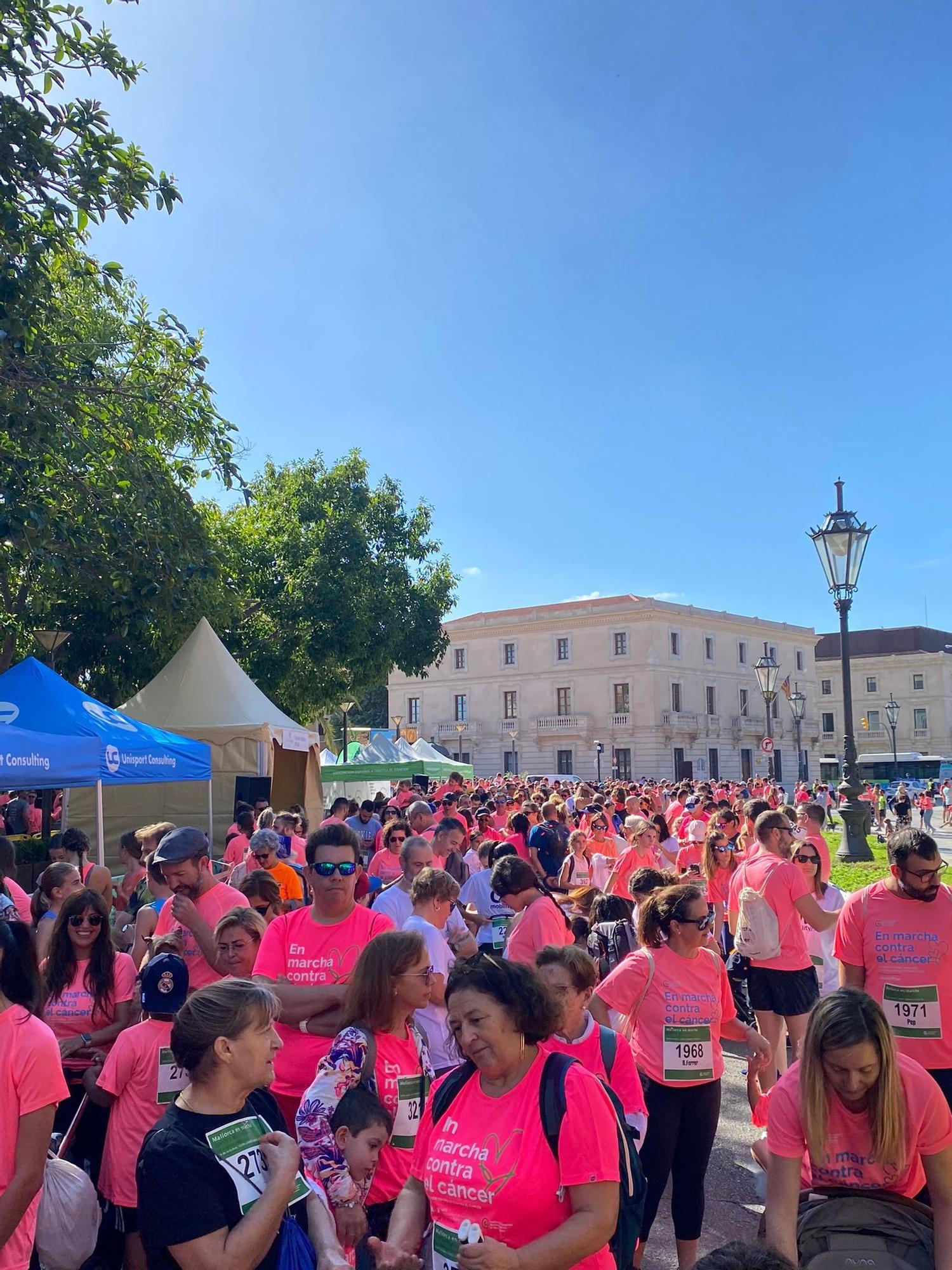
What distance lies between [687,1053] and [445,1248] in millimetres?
2056

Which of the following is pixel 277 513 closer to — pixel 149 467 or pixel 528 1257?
pixel 149 467

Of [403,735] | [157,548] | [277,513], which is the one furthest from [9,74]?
[403,735]

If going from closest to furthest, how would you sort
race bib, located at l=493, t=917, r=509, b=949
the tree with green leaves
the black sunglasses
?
the black sunglasses < race bib, located at l=493, t=917, r=509, b=949 < the tree with green leaves

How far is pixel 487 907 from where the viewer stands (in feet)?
23.6

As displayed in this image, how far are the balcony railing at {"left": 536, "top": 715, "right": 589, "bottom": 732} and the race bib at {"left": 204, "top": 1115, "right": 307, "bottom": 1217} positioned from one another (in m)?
63.3

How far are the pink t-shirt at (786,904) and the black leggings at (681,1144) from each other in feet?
6.84

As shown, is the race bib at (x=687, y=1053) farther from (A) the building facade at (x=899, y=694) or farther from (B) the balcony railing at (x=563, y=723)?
(A) the building facade at (x=899, y=694)

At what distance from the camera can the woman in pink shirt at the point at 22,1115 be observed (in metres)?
2.68

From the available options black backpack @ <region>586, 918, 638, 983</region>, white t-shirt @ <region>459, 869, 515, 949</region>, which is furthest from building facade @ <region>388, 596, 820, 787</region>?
black backpack @ <region>586, 918, 638, 983</region>

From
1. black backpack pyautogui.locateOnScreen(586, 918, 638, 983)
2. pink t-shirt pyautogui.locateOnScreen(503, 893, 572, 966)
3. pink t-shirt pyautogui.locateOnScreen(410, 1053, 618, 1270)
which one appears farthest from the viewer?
black backpack pyautogui.locateOnScreen(586, 918, 638, 983)

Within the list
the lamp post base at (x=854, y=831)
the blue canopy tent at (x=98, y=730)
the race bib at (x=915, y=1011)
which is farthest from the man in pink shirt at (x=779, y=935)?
the lamp post base at (x=854, y=831)

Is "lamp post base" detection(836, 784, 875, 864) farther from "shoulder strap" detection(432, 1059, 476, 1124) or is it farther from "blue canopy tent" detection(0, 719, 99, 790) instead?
"shoulder strap" detection(432, 1059, 476, 1124)

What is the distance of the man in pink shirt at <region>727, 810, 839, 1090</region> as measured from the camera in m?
6.13

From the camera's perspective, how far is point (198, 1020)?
250cm
